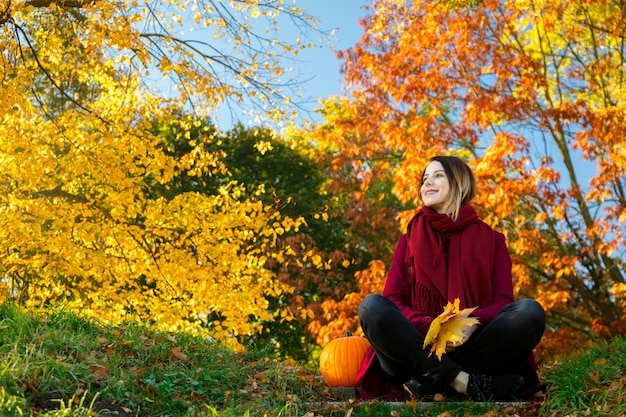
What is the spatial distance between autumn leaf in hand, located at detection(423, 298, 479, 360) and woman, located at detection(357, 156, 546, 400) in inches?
7.4

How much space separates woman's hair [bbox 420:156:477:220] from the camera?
4520 millimetres

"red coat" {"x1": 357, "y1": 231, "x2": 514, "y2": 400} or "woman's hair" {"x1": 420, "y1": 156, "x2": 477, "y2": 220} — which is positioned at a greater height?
"woman's hair" {"x1": 420, "y1": 156, "x2": 477, "y2": 220}

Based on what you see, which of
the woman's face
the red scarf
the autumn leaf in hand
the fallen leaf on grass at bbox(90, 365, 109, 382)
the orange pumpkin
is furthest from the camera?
the orange pumpkin

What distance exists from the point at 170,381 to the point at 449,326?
1.62 meters

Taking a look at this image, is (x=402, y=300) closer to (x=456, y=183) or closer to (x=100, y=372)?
(x=456, y=183)

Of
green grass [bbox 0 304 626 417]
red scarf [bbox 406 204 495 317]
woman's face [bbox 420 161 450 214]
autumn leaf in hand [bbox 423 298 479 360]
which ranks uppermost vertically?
woman's face [bbox 420 161 450 214]

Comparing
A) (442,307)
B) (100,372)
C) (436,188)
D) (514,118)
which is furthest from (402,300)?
(514,118)

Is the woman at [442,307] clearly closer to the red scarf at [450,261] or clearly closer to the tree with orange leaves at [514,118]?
the red scarf at [450,261]

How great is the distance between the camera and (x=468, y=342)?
4180 millimetres

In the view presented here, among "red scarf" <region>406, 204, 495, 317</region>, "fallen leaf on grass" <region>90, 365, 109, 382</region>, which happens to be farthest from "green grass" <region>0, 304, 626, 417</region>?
"red scarf" <region>406, 204, 495, 317</region>

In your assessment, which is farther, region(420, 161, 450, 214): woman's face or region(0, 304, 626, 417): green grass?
region(420, 161, 450, 214): woman's face

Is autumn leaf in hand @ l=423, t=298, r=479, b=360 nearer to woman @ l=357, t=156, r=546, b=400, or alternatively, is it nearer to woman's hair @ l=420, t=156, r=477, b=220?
woman @ l=357, t=156, r=546, b=400

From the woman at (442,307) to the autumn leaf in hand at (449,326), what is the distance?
0.62ft

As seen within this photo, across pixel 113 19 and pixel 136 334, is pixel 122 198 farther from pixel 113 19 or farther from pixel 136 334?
pixel 136 334
